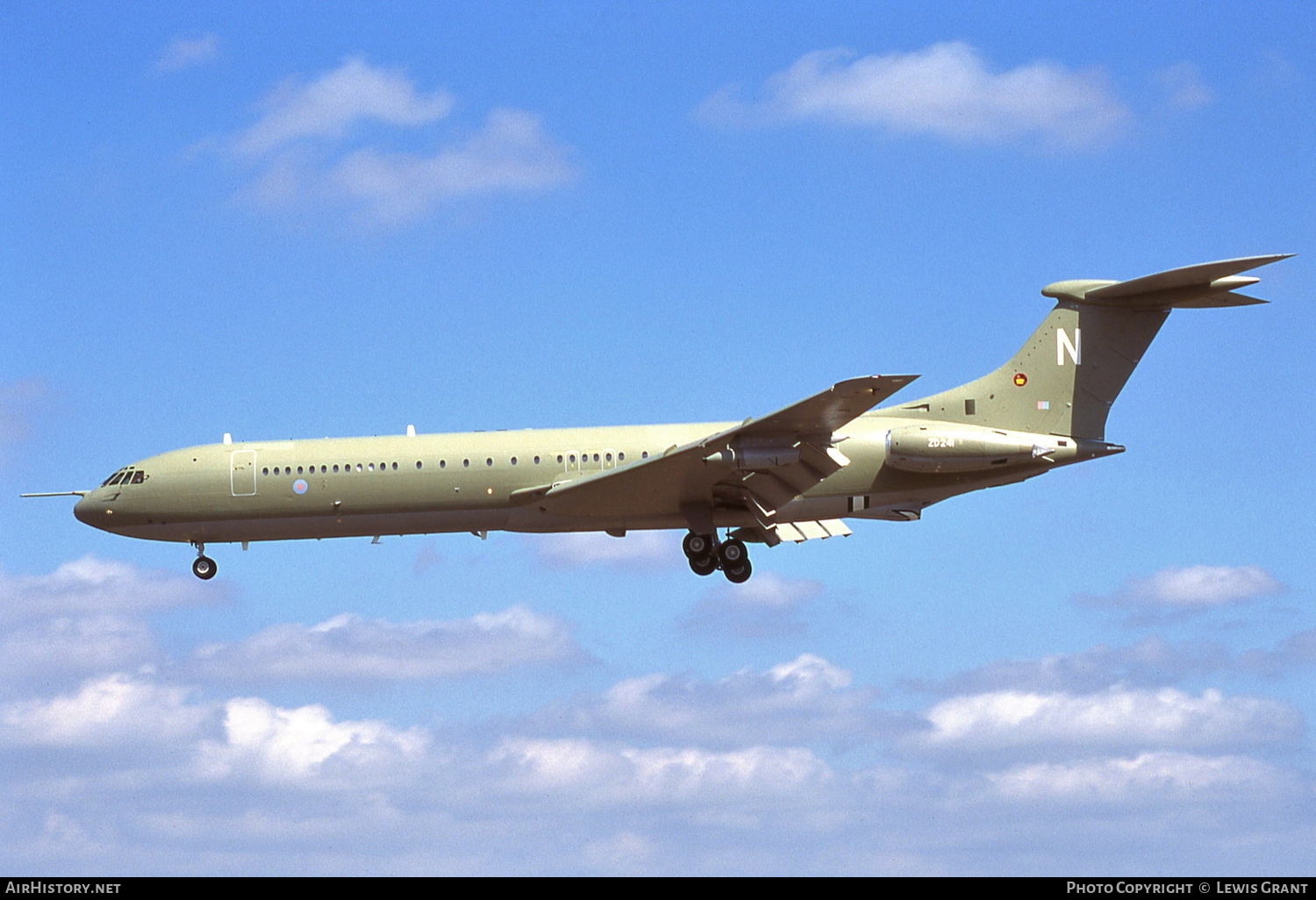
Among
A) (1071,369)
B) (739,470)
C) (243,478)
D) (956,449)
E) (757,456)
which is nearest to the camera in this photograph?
(757,456)

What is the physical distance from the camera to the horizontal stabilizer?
1366 inches

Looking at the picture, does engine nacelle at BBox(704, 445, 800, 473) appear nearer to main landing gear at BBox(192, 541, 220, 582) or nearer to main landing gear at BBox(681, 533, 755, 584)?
main landing gear at BBox(681, 533, 755, 584)

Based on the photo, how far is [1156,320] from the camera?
119 ft

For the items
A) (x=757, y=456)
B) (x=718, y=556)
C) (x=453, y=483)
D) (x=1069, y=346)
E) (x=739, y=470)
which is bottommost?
(x=718, y=556)

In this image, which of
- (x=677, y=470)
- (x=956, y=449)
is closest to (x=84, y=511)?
(x=677, y=470)

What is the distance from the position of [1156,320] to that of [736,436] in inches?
430

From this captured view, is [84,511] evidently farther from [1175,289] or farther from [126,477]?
[1175,289]

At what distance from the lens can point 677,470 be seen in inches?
1339

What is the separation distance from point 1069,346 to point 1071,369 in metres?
0.57

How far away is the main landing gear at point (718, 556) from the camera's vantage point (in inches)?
1427

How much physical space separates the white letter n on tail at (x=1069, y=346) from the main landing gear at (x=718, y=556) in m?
8.73

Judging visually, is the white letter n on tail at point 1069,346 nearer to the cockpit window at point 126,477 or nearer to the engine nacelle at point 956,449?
the engine nacelle at point 956,449

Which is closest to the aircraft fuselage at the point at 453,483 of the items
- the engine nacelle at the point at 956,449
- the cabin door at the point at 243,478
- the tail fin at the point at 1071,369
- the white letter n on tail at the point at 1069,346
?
the cabin door at the point at 243,478
